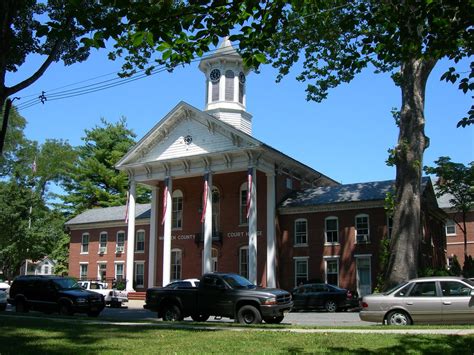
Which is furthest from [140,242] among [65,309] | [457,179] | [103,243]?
[457,179]

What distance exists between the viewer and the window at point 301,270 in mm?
37656

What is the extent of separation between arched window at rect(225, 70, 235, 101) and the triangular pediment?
5.46 meters

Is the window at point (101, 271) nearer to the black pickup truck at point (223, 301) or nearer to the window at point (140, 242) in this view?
the window at point (140, 242)

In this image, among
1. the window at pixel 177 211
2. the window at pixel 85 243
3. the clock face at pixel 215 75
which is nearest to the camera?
the window at pixel 177 211

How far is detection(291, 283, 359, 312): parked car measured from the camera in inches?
1095

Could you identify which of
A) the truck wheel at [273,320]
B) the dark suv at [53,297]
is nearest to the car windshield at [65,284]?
the dark suv at [53,297]

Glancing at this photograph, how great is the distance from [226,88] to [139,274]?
17308 millimetres

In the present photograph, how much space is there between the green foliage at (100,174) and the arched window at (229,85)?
23733 mm

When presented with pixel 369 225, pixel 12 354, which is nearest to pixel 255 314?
pixel 12 354

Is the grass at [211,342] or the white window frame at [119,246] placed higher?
the white window frame at [119,246]

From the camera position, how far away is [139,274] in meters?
45.9

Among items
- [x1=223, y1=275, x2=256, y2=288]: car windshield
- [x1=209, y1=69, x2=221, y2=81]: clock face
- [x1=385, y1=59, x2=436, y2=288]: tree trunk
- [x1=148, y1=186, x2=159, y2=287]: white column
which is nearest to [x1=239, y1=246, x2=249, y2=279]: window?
[x1=148, y1=186, x2=159, y2=287]: white column

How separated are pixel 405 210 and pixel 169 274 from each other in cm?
1998

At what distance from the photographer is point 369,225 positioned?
35.8 m
